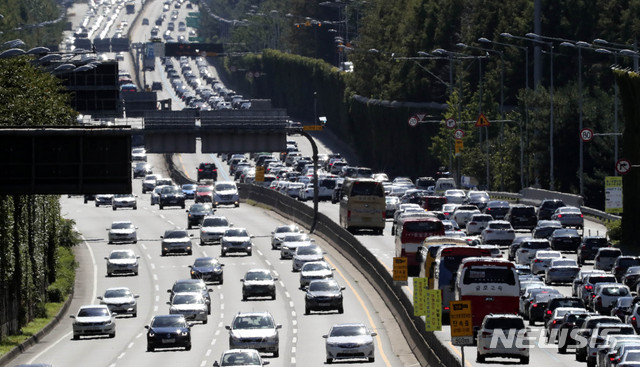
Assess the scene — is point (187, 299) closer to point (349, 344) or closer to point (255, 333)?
point (255, 333)

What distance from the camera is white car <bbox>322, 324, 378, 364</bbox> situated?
5556cm

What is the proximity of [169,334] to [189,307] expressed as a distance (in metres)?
9.29

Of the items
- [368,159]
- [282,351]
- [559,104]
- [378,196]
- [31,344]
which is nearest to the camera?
[282,351]

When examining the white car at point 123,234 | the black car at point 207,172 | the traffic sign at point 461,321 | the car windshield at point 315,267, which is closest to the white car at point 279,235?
the white car at point 123,234

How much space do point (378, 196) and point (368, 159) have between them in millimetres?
84023

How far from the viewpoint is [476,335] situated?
53.4m

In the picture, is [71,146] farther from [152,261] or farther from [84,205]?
[84,205]

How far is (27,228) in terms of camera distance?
3044 inches

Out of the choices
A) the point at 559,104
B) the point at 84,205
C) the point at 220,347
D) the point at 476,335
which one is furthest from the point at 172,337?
the point at 84,205

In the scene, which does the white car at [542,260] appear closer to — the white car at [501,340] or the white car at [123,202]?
the white car at [501,340]

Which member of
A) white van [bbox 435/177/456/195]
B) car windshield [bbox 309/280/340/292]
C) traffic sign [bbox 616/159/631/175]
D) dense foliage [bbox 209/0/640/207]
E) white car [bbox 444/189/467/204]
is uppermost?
dense foliage [bbox 209/0/640/207]

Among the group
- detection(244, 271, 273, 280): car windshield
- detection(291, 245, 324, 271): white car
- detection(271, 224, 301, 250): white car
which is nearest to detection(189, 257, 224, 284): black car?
detection(291, 245, 324, 271): white car

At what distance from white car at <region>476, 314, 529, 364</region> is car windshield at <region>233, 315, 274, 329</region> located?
12084 millimetres

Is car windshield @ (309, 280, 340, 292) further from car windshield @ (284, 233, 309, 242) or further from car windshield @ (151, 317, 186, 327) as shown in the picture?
car windshield @ (284, 233, 309, 242)
